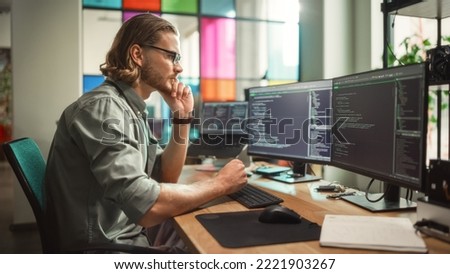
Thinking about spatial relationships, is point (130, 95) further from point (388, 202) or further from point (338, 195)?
point (388, 202)

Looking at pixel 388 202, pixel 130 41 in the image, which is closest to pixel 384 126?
pixel 388 202

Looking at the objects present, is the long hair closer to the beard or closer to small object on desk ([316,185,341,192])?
the beard

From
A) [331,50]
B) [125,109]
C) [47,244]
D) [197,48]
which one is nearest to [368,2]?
[331,50]

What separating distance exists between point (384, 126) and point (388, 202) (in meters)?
0.27

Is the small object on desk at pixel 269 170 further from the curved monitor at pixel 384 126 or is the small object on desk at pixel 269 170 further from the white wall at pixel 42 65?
the white wall at pixel 42 65

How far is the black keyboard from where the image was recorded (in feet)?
3.88

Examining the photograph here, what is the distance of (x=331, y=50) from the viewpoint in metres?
2.86

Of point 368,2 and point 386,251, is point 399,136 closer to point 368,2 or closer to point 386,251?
point 386,251

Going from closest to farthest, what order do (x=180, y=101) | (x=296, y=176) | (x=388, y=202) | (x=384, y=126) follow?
(x=384, y=126) → (x=388, y=202) → (x=180, y=101) → (x=296, y=176)

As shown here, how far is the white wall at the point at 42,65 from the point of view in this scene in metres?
2.83

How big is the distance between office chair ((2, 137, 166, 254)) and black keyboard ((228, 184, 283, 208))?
31 centimetres

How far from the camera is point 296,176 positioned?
66.4 inches

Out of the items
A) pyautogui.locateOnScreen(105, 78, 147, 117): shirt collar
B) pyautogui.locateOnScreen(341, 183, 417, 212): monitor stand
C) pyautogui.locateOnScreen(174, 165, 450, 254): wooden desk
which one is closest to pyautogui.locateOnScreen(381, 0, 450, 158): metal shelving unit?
pyautogui.locateOnScreen(341, 183, 417, 212): monitor stand
